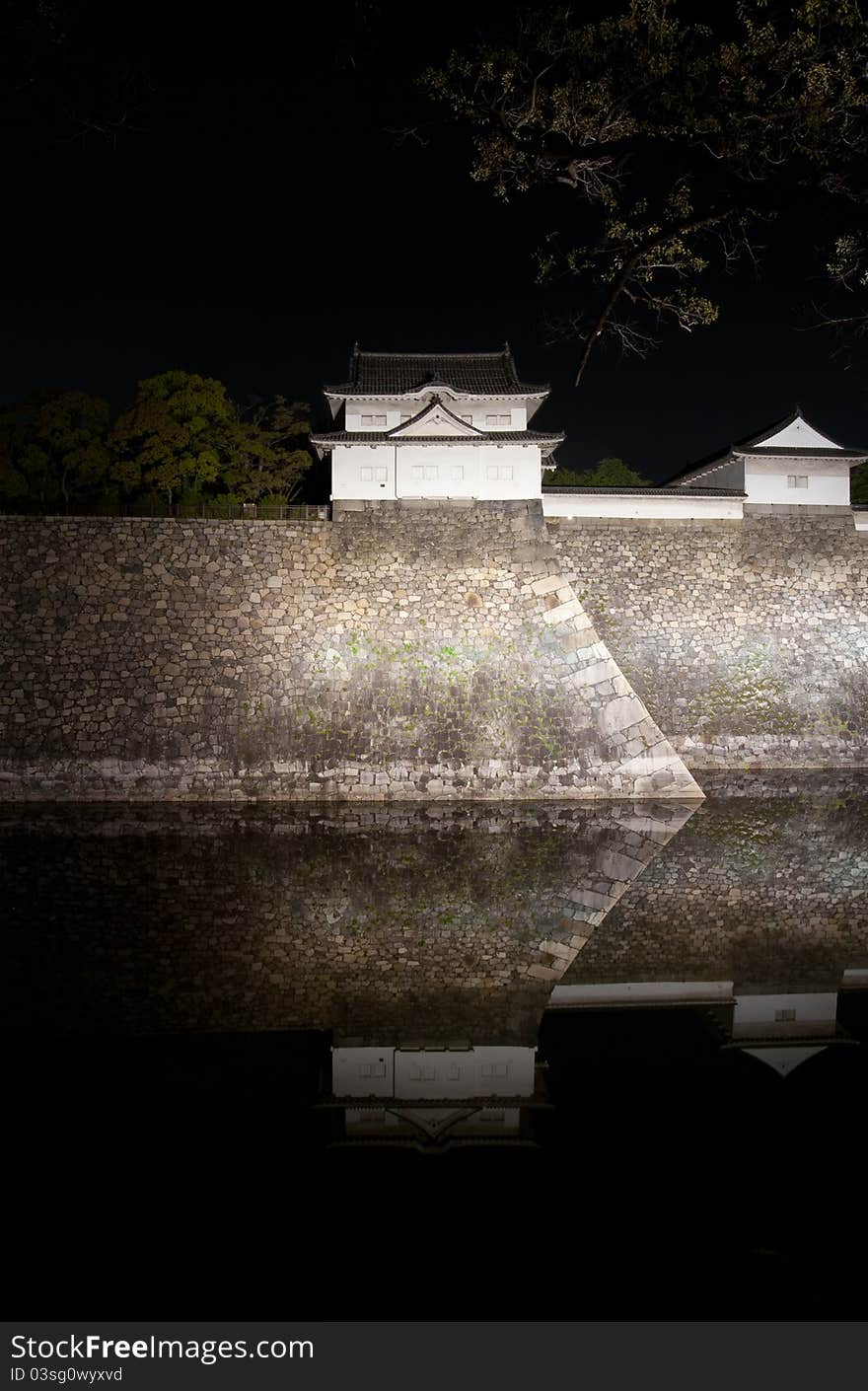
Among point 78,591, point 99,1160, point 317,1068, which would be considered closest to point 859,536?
point 78,591

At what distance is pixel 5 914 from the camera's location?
7441 mm

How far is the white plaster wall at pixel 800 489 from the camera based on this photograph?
59.8 ft

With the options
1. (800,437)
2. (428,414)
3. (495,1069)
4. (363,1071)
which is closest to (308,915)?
(363,1071)

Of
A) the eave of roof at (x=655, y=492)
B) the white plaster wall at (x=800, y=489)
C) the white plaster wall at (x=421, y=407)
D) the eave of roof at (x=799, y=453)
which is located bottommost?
the eave of roof at (x=655, y=492)

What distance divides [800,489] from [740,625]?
401 centimetres

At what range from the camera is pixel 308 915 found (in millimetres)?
7688

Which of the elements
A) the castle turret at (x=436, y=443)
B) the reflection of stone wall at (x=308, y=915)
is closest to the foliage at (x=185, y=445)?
the castle turret at (x=436, y=443)

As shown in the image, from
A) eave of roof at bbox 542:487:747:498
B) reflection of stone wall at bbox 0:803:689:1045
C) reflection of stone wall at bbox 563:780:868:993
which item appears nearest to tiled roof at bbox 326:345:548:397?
eave of roof at bbox 542:487:747:498

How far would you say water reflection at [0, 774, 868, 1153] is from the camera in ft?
15.7

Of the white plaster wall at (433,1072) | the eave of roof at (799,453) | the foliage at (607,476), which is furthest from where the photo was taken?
the foliage at (607,476)

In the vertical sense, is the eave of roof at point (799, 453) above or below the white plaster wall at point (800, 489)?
above

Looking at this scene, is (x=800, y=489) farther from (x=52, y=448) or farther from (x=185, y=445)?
(x=52, y=448)

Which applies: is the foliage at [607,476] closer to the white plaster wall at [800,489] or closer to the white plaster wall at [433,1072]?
the white plaster wall at [800,489]

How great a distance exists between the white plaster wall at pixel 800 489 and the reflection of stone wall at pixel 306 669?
6128 mm
